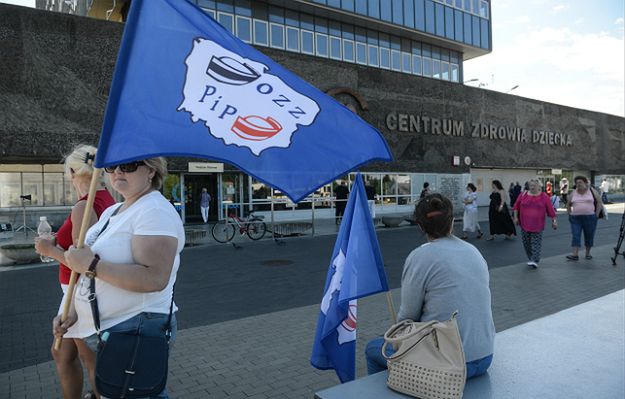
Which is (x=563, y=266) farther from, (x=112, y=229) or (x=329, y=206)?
(x=329, y=206)

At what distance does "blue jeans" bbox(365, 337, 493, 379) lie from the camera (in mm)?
2672

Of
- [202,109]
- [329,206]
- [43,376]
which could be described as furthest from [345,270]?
→ [329,206]

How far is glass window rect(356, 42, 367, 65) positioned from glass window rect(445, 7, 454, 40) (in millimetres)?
6669

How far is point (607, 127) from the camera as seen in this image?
4581 cm

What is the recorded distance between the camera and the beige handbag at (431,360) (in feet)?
7.30

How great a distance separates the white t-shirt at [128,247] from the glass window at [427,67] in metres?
33.2

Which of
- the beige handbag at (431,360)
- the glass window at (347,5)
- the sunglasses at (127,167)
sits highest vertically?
the glass window at (347,5)

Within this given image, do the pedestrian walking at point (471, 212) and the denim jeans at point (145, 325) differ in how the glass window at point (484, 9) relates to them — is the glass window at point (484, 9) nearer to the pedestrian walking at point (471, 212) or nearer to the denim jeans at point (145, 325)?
the pedestrian walking at point (471, 212)

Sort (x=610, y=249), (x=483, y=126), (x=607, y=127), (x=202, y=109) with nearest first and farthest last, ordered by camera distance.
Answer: (x=202, y=109) → (x=610, y=249) → (x=483, y=126) → (x=607, y=127)

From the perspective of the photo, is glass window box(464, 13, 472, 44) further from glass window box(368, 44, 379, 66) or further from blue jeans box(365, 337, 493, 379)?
blue jeans box(365, 337, 493, 379)

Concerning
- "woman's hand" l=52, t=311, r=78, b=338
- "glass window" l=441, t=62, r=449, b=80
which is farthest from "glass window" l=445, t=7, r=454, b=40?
"woman's hand" l=52, t=311, r=78, b=338

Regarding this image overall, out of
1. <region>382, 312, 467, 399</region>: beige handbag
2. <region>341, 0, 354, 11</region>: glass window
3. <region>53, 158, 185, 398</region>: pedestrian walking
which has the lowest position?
<region>382, 312, 467, 399</region>: beige handbag

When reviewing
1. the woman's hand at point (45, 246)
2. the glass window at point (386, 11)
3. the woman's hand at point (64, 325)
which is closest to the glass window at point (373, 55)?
the glass window at point (386, 11)

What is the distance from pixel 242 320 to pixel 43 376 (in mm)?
2348
